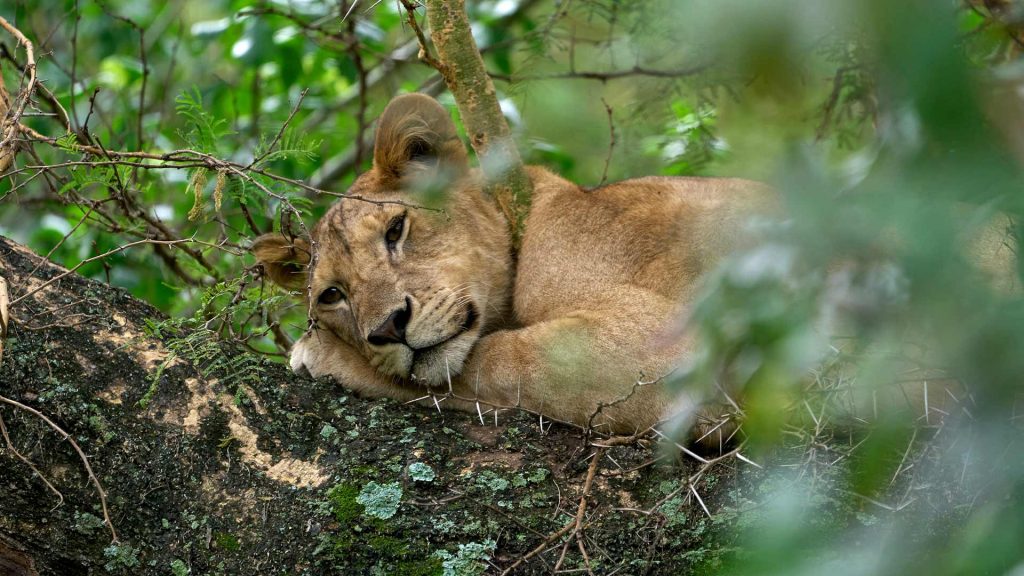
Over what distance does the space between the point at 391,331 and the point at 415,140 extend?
4.00 ft

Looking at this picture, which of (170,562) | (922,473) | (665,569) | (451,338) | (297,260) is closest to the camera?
(922,473)

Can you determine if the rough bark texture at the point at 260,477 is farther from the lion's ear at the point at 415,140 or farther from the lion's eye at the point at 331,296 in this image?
the lion's ear at the point at 415,140

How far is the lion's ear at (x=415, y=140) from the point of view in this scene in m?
5.01

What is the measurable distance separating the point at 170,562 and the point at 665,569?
5.10ft

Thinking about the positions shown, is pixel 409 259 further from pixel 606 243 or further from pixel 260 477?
pixel 260 477

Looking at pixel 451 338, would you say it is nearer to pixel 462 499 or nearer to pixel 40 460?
pixel 462 499

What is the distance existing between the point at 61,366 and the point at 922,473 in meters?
2.87

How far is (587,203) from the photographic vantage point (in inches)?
185

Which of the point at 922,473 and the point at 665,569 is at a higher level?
the point at 922,473

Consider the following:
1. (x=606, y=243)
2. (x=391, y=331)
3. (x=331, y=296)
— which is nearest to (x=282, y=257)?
(x=331, y=296)

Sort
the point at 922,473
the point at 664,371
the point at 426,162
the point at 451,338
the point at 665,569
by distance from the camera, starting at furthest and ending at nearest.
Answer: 1. the point at 426,162
2. the point at 451,338
3. the point at 664,371
4. the point at 665,569
5. the point at 922,473

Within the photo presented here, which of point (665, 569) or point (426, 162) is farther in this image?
point (426, 162)

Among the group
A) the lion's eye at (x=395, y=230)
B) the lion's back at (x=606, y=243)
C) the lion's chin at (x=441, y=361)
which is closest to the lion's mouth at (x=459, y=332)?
the lion's chin at (x=441, y=361)

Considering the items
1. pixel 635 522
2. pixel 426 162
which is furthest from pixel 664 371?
pixel 426 162
